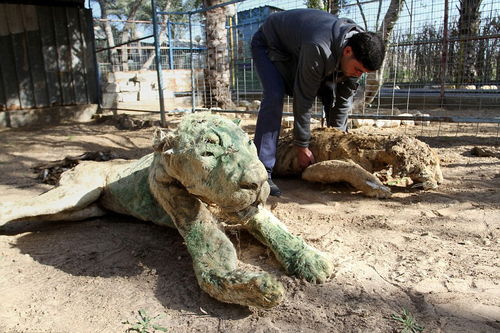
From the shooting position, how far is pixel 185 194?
8.12 feet

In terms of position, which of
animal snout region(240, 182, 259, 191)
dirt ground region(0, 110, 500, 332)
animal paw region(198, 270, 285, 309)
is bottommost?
dirt ground region(0, 110, 500, 332)

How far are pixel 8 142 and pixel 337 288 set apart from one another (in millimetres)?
7403

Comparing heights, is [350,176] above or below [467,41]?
below

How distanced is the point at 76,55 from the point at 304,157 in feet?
28.5

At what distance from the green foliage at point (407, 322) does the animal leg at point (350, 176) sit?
204 cm

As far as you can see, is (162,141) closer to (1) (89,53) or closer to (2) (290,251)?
(2) (290,251)

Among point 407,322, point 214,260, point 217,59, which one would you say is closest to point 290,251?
point 214,260

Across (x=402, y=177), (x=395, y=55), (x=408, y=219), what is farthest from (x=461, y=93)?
(x=408, y=219)

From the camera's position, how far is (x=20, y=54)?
9.59 meters

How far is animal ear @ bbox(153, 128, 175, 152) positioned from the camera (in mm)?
2254

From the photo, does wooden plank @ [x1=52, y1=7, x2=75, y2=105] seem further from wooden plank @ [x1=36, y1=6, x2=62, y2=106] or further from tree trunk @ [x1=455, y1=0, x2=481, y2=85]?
tree trunk @ [x1=455, y1=0, x2=481, y2=85]

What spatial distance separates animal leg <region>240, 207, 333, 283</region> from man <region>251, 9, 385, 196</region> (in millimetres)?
1481

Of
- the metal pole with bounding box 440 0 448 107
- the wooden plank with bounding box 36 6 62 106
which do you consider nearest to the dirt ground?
the metal pole with bounding box 440 0 448 107

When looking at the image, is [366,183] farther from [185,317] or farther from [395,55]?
[395,55]
